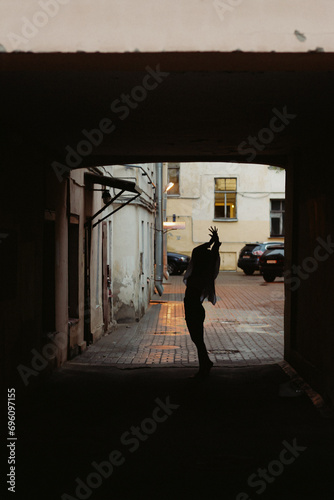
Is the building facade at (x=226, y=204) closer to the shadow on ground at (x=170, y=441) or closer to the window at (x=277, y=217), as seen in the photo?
the window at (x=277, y=217)

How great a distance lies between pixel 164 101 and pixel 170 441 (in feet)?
10.5

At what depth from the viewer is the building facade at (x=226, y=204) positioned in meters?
35.3

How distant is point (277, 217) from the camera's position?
3566 cm

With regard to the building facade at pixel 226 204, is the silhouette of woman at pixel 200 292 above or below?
below

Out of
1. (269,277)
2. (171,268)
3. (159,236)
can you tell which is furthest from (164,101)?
(171,268)

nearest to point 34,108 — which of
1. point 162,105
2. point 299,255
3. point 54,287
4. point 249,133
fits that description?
point 162,105

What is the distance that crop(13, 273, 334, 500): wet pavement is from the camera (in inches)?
192

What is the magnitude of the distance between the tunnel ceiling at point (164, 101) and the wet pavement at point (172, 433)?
2.95 metres

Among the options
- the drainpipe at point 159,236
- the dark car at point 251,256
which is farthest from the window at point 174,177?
the drainpipe at point 159,236

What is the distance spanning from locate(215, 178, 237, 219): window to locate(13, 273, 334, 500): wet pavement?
25252 millimetres
